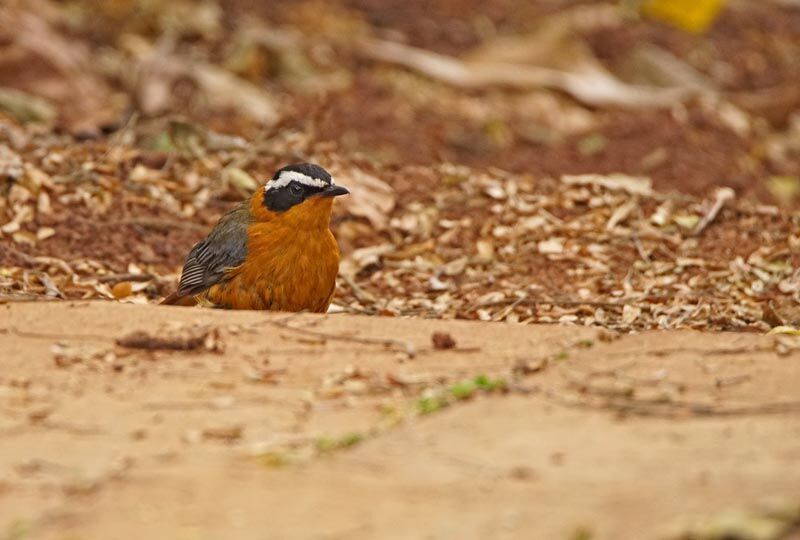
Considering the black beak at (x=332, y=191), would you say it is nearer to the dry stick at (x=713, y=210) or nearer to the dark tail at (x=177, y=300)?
the dark tail at (x=177, y=300)

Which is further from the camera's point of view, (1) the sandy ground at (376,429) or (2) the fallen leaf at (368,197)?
(2) the fallen leaf at (368,197)

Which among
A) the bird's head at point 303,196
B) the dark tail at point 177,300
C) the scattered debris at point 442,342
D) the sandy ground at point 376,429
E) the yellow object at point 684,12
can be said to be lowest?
the sandy ground at point 376,429

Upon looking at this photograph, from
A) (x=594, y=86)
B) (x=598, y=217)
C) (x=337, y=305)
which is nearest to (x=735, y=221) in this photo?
(x=598, y=217)

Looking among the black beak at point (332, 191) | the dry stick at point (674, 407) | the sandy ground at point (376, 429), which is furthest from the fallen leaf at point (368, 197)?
the dry stick at point (674, 407)

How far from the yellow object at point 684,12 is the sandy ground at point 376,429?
1276 centimetres

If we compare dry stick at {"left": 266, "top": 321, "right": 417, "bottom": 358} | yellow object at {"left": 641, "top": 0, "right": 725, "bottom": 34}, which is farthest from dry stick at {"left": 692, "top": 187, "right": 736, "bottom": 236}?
yellow object at {"left": 641, "top": 0, "right": 725, "bottom": 34}

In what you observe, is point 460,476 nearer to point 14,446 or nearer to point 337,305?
point 14,446

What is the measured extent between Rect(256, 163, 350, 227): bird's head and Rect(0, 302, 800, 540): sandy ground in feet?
3.56

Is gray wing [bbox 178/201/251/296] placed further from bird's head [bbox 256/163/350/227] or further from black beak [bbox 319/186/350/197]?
black beak [bbox 319/186/350/197]

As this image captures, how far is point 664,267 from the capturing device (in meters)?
8.14

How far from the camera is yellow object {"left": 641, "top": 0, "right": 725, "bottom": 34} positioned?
1797 cm

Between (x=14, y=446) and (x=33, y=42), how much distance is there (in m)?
9.35

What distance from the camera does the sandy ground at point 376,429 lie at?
3.76m

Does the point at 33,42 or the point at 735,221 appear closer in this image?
the point at 735,221
